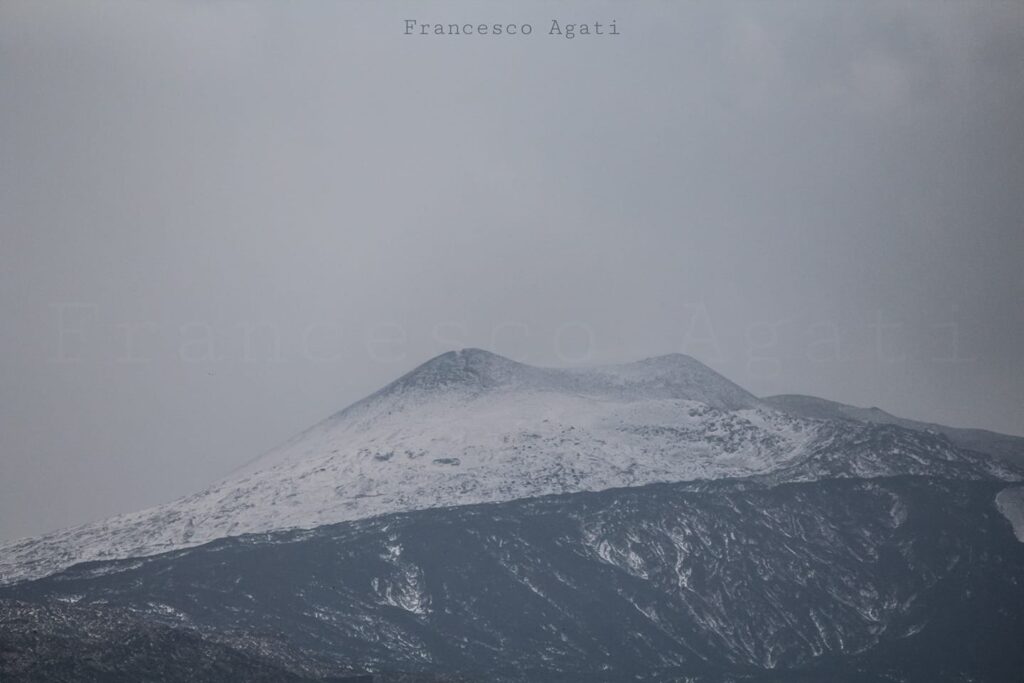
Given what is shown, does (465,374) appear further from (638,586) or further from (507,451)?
(638,586)

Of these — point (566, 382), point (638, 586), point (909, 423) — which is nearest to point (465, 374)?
point (566, 382)

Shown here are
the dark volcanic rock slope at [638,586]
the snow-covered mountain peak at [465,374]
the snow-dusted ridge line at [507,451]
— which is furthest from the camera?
the snow-covered mountain peak at [465,374]

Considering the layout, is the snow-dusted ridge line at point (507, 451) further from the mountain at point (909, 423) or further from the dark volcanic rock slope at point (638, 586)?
the mountain at point (909, 423)

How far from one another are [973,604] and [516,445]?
165ft

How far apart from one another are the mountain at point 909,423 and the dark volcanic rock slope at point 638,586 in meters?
15.3

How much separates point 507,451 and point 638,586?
855 inches

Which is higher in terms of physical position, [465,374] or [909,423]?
[465,374]

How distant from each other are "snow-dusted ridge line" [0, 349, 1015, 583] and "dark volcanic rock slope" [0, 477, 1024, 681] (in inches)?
85.5

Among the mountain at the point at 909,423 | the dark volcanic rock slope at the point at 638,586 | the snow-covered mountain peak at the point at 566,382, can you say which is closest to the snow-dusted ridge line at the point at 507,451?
the snow-covered mountain peak at the point at 566,382

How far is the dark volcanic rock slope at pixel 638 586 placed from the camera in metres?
112

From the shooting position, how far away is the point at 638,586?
126 m

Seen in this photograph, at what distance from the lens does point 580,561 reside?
128500mm

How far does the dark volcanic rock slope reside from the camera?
369 ft

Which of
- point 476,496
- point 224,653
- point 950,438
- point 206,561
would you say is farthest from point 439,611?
point 950,438
